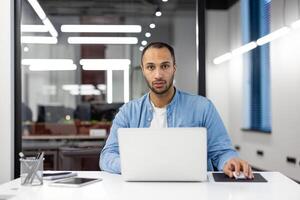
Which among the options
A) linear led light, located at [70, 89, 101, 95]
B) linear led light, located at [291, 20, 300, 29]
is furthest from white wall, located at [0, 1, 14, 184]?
linear led light, located at [291, 20, 300, 29]

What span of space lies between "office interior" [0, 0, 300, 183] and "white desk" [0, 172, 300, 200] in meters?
1.92

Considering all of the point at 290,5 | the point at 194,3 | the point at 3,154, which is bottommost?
the point at 3,154

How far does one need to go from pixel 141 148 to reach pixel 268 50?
5003 mm

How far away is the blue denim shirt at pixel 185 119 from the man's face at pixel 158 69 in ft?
0.37

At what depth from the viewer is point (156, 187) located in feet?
5.73

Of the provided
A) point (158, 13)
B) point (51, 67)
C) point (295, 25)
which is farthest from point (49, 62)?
point (295, 25)

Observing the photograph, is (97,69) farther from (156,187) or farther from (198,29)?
(156,187)

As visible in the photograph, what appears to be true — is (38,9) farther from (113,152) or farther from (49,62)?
(113,152)

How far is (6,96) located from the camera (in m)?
3.53

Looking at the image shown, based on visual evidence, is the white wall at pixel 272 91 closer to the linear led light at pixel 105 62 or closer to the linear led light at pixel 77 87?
the linear led light at pixel 105 62

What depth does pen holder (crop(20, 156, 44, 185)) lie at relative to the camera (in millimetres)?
1882

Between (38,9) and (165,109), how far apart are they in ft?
8.22

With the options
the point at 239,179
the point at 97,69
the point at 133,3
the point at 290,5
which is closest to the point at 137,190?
the point at 239,179

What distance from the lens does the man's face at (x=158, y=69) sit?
2.44 meters
